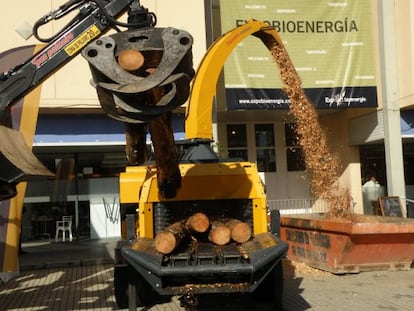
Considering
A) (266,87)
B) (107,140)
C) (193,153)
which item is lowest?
(193,153)

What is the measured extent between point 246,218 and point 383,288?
2788mm

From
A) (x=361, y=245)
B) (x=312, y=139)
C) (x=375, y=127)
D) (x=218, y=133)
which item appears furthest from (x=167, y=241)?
(x=375, y=127)

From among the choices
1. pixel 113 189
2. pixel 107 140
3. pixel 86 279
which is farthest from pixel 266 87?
pixel 86 279

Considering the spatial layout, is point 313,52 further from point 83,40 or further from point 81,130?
point 83,40

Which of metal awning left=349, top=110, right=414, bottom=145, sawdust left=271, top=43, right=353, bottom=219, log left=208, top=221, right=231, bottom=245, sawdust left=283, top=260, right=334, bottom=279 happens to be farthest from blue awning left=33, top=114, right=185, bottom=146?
log left=208, top=221, right=231, bottom=245

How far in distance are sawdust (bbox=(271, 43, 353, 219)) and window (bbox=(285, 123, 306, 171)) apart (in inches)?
327

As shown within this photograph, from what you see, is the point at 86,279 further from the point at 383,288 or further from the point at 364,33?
the point at 364,33

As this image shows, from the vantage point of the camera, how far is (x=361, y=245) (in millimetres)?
8766

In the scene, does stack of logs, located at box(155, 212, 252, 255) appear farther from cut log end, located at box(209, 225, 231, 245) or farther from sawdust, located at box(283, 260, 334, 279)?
sawdust, located at box(283, 260, 334, 279)

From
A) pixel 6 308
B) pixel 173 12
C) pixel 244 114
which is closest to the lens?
pixel 6 308

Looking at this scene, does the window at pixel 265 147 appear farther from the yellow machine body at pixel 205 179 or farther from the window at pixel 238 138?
the yellow machine body at pixel 205 179

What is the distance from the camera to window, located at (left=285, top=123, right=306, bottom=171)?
18.4 meters

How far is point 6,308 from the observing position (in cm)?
785

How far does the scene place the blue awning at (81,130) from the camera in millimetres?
14016
